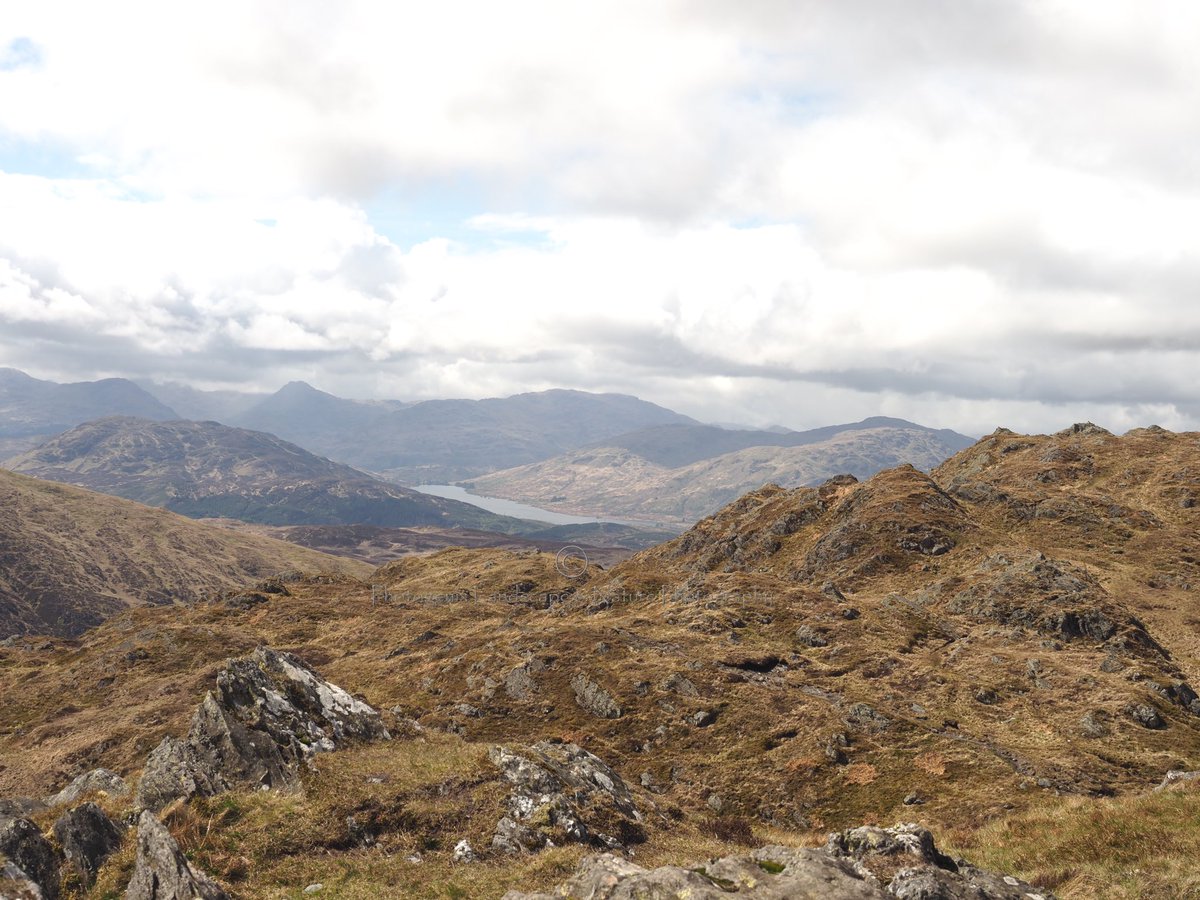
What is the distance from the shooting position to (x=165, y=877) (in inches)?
689

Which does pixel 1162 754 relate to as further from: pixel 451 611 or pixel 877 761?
pixel 451 611

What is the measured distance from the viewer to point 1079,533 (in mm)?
91125

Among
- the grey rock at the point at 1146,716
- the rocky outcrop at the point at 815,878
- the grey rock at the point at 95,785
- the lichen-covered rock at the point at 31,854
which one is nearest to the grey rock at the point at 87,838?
the lichen-covered rock at the point at 31,854

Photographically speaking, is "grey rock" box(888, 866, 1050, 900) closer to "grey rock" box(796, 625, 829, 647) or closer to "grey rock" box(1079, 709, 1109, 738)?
"grey rock" box(1079, 709, 1109, 738)

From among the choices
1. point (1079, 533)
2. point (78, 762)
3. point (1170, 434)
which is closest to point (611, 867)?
point (78, 762)

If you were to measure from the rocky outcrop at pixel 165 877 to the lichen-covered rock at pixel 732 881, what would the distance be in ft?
27.0

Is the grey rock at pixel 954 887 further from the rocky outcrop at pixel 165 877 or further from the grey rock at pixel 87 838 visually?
the grey rock at pixel 87 838

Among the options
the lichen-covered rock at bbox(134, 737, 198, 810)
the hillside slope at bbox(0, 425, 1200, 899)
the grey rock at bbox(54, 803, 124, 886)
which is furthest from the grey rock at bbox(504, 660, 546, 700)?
the grey rock at bbox(54, 803, 124, 886)

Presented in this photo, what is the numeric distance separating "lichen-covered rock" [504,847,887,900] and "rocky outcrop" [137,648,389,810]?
14416 millimetres

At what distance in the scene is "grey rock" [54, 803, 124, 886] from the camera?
63.3ft

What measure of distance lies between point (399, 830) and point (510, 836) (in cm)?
417

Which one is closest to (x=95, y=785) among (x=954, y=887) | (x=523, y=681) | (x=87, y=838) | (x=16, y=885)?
(x=87, y=838)

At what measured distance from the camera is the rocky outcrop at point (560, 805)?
78.4 feet

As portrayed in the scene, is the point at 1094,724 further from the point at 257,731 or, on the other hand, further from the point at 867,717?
the point at 257,731
